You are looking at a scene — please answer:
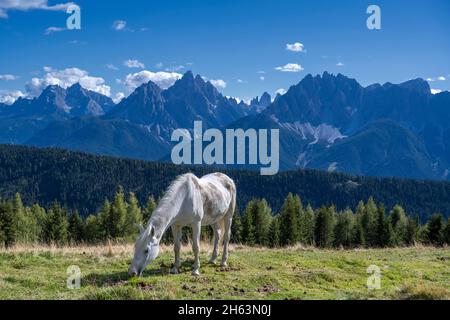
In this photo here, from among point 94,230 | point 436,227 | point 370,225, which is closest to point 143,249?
point 436,227

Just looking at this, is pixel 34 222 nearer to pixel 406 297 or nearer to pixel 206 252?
pixel 206 252

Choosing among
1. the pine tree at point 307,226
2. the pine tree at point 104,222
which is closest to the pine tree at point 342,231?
the pine tree at point 307,226

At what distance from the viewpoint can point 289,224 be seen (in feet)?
314

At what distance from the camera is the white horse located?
14.6 meters

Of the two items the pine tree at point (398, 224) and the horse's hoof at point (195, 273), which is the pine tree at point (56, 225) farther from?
the horse's hoof at point (195, 273)

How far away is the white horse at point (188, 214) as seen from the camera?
47.8 ft

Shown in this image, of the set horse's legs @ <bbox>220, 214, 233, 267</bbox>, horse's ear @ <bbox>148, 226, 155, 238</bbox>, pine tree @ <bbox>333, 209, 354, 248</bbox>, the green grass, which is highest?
horse's ear @ <bbox>148, 226, 155, 238</bbox>

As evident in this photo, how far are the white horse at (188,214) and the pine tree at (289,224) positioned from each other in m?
76.6

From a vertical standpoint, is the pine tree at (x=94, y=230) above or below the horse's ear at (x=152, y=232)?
below

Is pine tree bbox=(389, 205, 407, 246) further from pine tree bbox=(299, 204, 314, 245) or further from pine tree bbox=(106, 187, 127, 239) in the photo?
pine tree bbox=(106, 187, 127, 239)

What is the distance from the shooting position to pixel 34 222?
102 metres

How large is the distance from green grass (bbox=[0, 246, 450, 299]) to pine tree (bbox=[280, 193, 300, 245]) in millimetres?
72036

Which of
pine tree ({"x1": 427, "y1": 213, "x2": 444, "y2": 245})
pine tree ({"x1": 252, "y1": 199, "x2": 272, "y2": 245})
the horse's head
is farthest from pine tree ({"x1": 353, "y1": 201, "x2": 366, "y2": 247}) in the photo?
the horse's head
